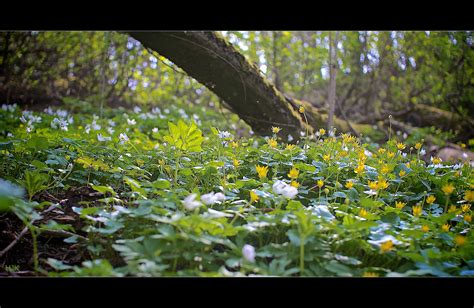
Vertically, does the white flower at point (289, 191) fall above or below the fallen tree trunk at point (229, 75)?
below

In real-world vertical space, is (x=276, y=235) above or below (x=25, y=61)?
below

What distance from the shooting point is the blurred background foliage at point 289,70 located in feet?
20.0

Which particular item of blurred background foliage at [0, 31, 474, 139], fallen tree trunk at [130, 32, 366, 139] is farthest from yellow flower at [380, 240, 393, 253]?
blurred background foliage at [0, 31, 474, 139]

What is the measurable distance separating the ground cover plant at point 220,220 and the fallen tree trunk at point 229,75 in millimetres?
1228

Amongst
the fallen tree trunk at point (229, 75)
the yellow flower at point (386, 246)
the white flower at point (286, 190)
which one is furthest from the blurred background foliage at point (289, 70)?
the yellow flower at point (386, 246)

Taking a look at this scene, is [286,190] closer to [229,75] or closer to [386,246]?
[386,246]

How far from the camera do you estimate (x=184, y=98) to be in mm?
8023

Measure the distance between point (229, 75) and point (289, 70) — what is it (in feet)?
14.7

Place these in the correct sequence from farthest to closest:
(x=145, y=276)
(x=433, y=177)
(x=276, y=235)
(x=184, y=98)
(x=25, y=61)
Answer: (x=184, y=98), (x=25, y=61), (x=433, y=177), (x=276, y=235), (x=145, y=276)

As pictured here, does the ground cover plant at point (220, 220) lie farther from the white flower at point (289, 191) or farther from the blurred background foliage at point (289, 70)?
the blurred background foliage at point (289, 70)

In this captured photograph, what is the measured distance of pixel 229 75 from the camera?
13.3ft

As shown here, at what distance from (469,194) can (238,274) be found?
3.54 feet
